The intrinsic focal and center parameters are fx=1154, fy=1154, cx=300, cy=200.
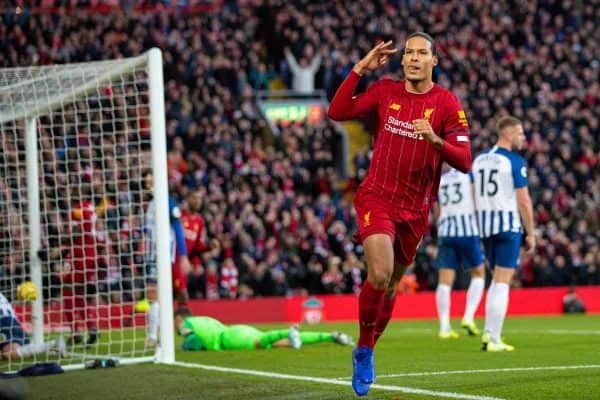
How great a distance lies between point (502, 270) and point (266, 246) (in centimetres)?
1262

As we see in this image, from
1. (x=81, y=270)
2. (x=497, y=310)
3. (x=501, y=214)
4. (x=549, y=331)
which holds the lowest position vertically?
(x=549, y=331)

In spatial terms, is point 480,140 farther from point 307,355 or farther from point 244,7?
point 307,355

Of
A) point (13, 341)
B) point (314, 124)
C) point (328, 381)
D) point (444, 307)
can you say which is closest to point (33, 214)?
point (13, 341)

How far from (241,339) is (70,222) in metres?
2.39

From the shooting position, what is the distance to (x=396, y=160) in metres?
7.84

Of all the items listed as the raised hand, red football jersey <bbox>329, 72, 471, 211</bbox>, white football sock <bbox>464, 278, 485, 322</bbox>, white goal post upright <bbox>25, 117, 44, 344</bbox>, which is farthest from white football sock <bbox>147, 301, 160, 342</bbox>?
the raised hand

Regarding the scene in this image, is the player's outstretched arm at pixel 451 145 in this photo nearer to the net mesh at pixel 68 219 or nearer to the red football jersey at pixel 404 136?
the red football jersey at pixel 404 136

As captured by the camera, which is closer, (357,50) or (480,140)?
→ (480,140)

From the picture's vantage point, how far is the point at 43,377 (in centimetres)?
1001

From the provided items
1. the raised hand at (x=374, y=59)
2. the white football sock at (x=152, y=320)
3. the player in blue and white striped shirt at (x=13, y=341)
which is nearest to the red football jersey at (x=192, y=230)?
the white football sock at (x=152, y=320)

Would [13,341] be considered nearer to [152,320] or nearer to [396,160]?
[152,320]

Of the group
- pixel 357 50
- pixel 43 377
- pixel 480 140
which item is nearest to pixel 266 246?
pixel 480 140

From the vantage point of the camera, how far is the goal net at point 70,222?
11.1 metres

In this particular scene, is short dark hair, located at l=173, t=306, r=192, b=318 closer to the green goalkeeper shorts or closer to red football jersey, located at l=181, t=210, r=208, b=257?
red football jersey, located at l=181, t=210, r=208, b=257
